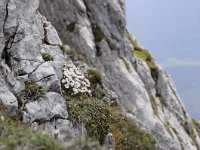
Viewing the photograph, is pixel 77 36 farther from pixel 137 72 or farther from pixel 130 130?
pixel 130 130

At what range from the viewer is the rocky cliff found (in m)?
20.4

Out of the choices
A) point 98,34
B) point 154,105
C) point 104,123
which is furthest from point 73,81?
point 154,105

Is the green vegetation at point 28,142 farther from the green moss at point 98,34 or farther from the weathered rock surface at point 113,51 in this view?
the green moss at point 98,34

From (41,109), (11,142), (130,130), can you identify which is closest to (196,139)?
(130,130)

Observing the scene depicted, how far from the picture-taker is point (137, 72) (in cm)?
4172

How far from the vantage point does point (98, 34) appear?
3859 cm

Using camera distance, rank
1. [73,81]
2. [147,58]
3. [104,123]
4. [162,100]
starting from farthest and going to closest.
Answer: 1. [147,58]
2. [162,100]
3. [73,81]
4. [104,123]

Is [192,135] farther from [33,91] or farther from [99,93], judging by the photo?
[33,91]

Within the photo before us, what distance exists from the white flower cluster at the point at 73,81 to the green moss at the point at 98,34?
1314 centimetres

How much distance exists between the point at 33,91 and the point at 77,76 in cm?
465

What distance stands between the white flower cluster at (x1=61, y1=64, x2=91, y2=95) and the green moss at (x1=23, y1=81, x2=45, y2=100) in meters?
2.90

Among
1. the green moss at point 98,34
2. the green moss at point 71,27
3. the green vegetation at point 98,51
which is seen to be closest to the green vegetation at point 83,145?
the green moss at point 71,27

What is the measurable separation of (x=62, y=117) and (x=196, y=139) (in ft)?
91.4

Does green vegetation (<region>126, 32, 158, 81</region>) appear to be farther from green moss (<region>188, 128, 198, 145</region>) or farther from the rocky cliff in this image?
green moss (<region>188, 128, 198, 145</region>)
